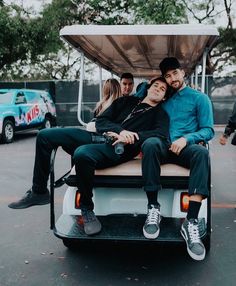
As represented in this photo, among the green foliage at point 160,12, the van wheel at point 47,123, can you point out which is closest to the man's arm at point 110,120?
the van wheel at point 47,123

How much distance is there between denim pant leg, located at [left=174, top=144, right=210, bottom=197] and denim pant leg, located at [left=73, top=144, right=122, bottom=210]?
0.71 m

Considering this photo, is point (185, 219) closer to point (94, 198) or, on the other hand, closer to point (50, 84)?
point (94, 198)

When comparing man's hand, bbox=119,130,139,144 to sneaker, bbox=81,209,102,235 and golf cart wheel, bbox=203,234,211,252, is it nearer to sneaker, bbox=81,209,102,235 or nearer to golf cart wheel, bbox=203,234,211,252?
sneaker, bbox=81,209,102,235

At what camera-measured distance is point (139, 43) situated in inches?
203

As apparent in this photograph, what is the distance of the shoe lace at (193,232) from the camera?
353 cm

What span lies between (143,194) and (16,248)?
151cm

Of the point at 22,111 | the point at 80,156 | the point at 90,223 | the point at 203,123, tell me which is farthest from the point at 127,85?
the point at 22,111

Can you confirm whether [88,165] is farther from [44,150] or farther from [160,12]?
[160,12]

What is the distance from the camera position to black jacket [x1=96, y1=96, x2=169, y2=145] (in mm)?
4129

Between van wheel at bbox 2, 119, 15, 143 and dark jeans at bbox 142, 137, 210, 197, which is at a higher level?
dark jeans at bbox 142, 137, 210, 197

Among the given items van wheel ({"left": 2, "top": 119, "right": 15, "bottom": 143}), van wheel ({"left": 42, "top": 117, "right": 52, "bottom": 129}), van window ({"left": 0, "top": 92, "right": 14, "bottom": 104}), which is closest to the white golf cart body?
van wheel ({"left": 2, "top": 119, "right": 15, "bottom": 143})

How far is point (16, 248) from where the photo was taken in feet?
15.0

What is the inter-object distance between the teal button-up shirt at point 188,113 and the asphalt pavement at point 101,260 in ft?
3.65

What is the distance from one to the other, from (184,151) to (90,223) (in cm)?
103
